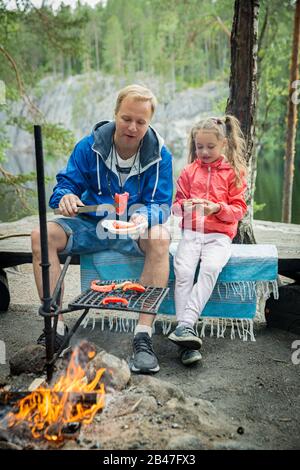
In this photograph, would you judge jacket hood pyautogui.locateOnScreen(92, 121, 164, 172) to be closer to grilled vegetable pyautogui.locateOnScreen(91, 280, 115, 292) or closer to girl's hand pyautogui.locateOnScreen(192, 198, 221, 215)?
girl's hand pyautogui.locateOnScreen(192, 198, 221, 215)

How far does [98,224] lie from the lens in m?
3.02

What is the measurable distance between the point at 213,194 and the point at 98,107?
91.6 ft

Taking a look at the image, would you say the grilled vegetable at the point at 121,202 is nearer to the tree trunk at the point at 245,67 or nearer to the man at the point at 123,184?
the man at the point at 123,184

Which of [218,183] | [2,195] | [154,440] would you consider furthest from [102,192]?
[2,195]

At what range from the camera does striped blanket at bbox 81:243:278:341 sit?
3012 mm

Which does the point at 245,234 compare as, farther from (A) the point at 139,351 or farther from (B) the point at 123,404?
(B) the point at 123,404

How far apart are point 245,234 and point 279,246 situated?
0.49 m

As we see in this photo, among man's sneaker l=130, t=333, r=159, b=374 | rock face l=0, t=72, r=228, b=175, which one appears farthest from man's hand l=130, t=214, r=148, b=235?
rock face l=0, t=72, r=228, b=175

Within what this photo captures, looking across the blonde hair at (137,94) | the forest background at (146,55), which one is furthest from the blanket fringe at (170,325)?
the forest background at (146,55)

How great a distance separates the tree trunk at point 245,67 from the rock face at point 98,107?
16.0 meters

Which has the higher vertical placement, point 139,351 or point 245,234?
point 245,234

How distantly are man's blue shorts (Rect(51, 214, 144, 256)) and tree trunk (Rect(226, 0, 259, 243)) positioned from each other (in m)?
1.40

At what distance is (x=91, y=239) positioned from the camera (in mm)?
3016

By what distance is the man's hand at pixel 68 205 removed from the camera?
8.65 feet
